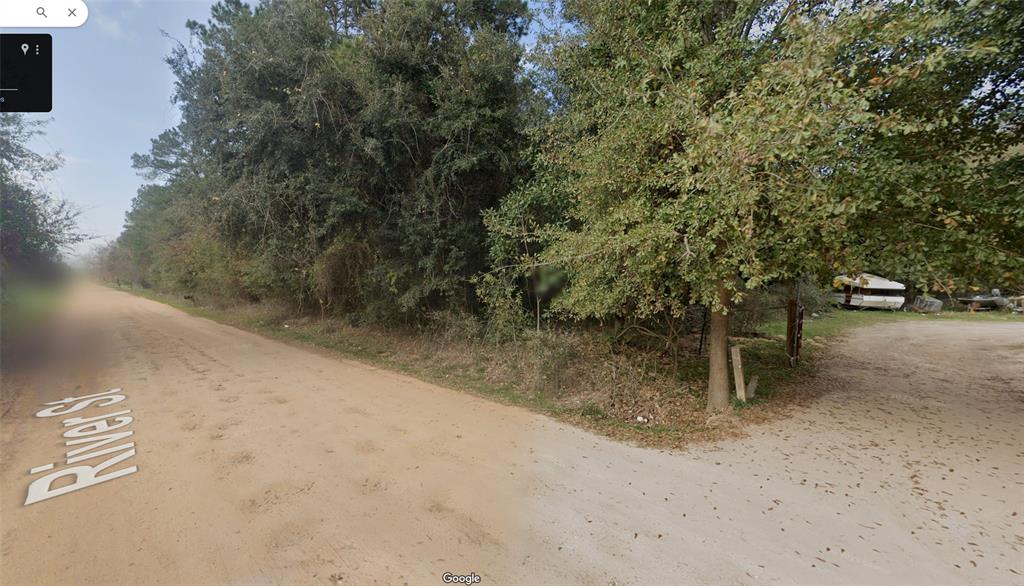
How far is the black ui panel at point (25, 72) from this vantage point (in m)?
2.56

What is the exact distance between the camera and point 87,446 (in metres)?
3.95

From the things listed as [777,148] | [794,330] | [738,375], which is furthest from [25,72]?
[794,330]

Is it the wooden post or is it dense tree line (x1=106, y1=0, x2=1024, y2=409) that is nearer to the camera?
dense tree line (x1=106, y1=0, x2=1024, y2=409)

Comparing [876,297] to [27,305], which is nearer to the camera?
[27,305]

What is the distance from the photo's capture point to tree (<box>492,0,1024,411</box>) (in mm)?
3338

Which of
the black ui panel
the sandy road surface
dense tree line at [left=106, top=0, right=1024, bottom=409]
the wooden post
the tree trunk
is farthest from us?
the wooden post

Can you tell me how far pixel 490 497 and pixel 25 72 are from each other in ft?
14.6

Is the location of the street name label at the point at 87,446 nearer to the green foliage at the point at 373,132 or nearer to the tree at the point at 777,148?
the green foliage at the point at 373,132

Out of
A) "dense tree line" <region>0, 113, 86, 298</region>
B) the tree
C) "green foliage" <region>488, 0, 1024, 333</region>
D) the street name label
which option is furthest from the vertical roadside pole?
"dense tree line" <region>0, 113, 86, 298</region>

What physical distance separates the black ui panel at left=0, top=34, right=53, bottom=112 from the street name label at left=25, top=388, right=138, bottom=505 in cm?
293

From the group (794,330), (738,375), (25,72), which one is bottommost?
(738,375)

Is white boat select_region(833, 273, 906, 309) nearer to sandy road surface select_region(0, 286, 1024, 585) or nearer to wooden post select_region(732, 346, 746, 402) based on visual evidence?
sandy road surface select_region(0, 286, 1024, 585)

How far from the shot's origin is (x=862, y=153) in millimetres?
3934

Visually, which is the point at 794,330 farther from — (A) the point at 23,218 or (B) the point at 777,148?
(A) the point at 23,218
